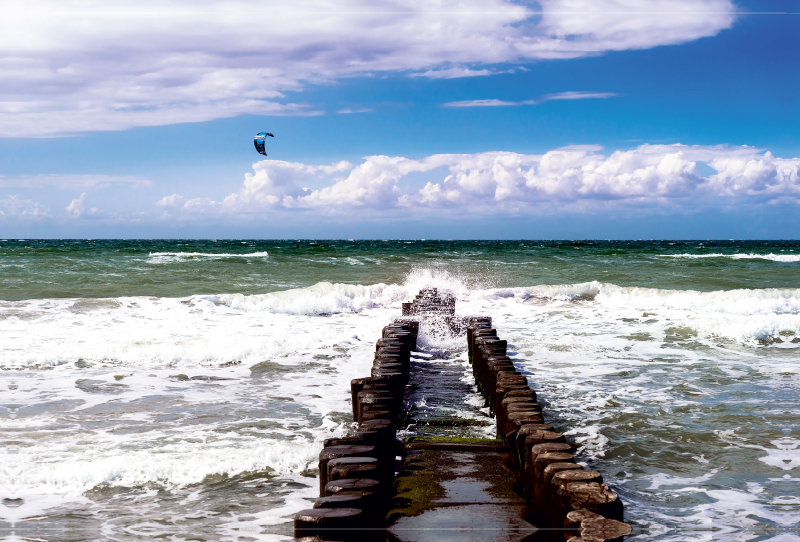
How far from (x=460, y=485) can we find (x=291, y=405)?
352cm

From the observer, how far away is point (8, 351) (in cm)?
1043

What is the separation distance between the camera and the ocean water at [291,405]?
470cm

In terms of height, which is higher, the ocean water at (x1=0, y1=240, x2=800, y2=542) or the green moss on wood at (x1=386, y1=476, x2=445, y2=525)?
the green moss on wood at (x1=386, y1=476, x2=445, y2=525)

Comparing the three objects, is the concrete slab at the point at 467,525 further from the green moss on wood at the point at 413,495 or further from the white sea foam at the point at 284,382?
the white sea foam at the point at 284,382

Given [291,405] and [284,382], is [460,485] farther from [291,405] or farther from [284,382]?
[284,382]

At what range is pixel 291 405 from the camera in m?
7.52

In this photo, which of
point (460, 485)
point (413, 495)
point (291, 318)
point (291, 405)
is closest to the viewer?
point (413, 495)

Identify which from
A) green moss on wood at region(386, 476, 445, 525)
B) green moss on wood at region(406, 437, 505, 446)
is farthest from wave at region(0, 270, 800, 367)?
green moss on wood at region(386, 476, 445, 525)

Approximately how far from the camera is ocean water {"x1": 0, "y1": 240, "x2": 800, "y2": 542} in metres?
4.70

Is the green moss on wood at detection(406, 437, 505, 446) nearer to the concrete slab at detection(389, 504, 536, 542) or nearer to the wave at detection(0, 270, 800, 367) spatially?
the concrete slab at detection(389, 504, 536, 542)

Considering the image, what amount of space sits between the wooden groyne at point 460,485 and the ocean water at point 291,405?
0.79m

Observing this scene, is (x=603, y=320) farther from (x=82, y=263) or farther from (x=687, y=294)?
(x=82, y=263)

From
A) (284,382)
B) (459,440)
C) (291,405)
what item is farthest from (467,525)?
(284,382)

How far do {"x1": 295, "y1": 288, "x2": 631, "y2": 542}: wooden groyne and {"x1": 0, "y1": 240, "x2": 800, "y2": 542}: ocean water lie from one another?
2.60ft
